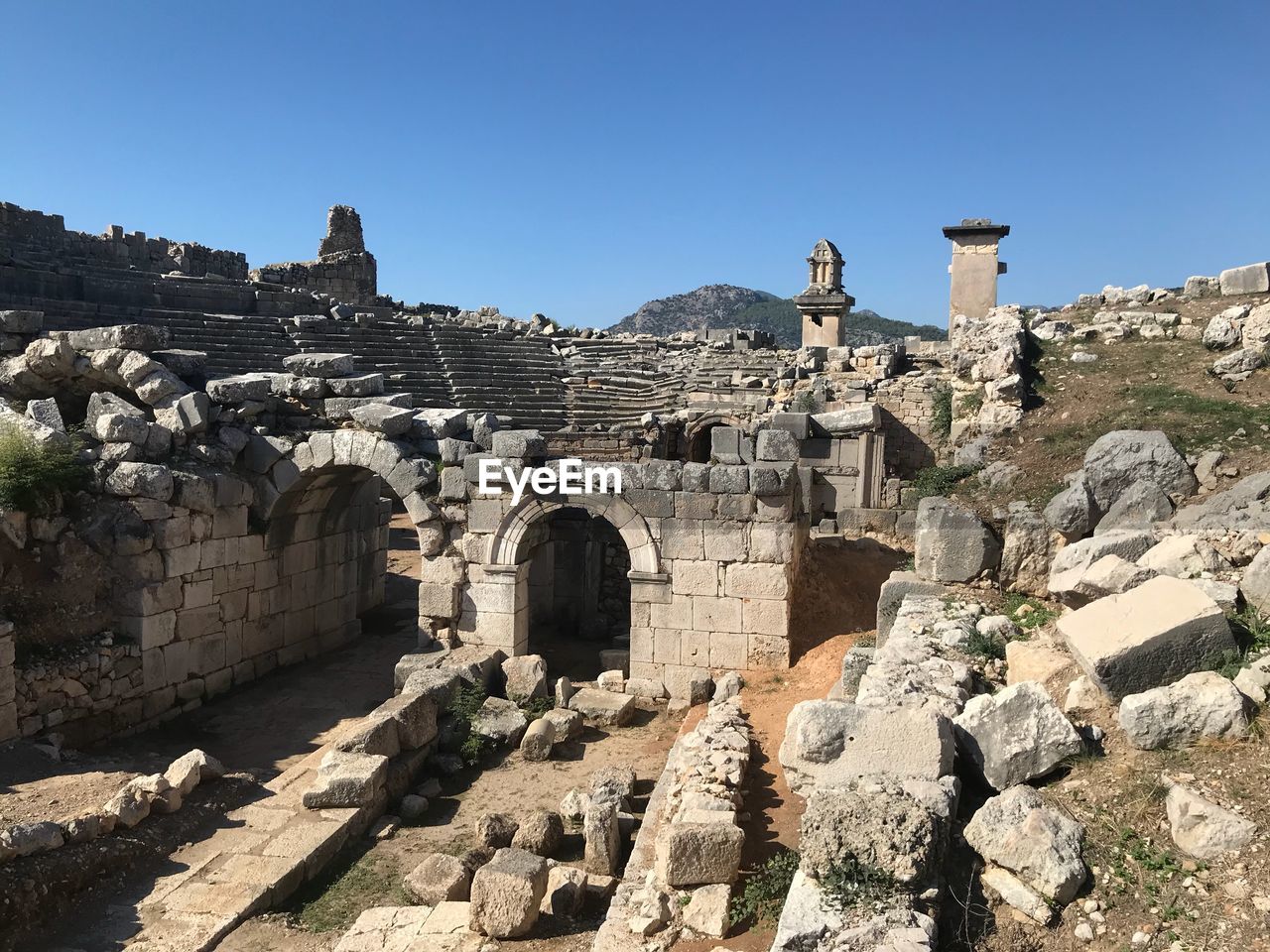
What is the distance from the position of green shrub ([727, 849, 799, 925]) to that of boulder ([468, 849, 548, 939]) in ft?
4.52

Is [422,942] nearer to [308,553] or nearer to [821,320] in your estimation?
[308,553]

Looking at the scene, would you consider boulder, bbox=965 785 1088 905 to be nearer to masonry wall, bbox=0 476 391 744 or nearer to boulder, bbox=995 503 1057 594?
boulder, bbox=995 503 1057 594

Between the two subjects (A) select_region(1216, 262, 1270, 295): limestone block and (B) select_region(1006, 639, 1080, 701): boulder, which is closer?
(B) select_region(1006, 639, 1080, 701): boulder

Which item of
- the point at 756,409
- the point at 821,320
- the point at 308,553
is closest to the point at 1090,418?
the point at 756,409

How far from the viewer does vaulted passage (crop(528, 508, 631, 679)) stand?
13.0 m

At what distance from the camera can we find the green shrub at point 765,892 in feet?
16.9

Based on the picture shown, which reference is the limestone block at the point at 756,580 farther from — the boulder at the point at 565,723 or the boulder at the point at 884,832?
the boulder at the point at 884,832

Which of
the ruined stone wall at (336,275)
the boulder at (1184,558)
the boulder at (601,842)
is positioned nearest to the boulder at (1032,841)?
the boulder at (1184,558)

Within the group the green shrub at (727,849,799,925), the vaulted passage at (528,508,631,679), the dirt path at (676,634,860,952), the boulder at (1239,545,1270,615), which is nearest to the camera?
the boulder at (1239,545,1270,615)

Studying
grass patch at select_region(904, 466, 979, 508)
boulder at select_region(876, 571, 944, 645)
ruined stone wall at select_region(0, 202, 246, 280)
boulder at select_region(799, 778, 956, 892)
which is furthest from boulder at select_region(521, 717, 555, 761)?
ruined stone wall at select_region(0, 202, 246, 280)

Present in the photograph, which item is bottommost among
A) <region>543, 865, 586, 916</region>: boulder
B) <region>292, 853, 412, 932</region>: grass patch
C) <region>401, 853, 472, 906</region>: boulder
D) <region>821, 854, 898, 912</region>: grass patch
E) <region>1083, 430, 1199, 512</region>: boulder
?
<region>292, 853, 412, 932</region>: grass patch

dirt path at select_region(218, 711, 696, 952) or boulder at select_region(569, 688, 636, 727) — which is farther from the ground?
boulder at select_region(569, 688, 636, 727)

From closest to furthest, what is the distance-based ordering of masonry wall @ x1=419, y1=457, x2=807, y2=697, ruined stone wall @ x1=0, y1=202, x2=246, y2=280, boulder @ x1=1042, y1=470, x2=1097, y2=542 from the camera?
boulder @ x1=1042, y1=470, x2=1097, y2=542, masonry wall @ x1=419, y1=457, x2=807, y2=697, ruined stone wall @ x1=0, y1=202, x2=246, y2=280

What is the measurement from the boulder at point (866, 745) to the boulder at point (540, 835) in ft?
10.3
